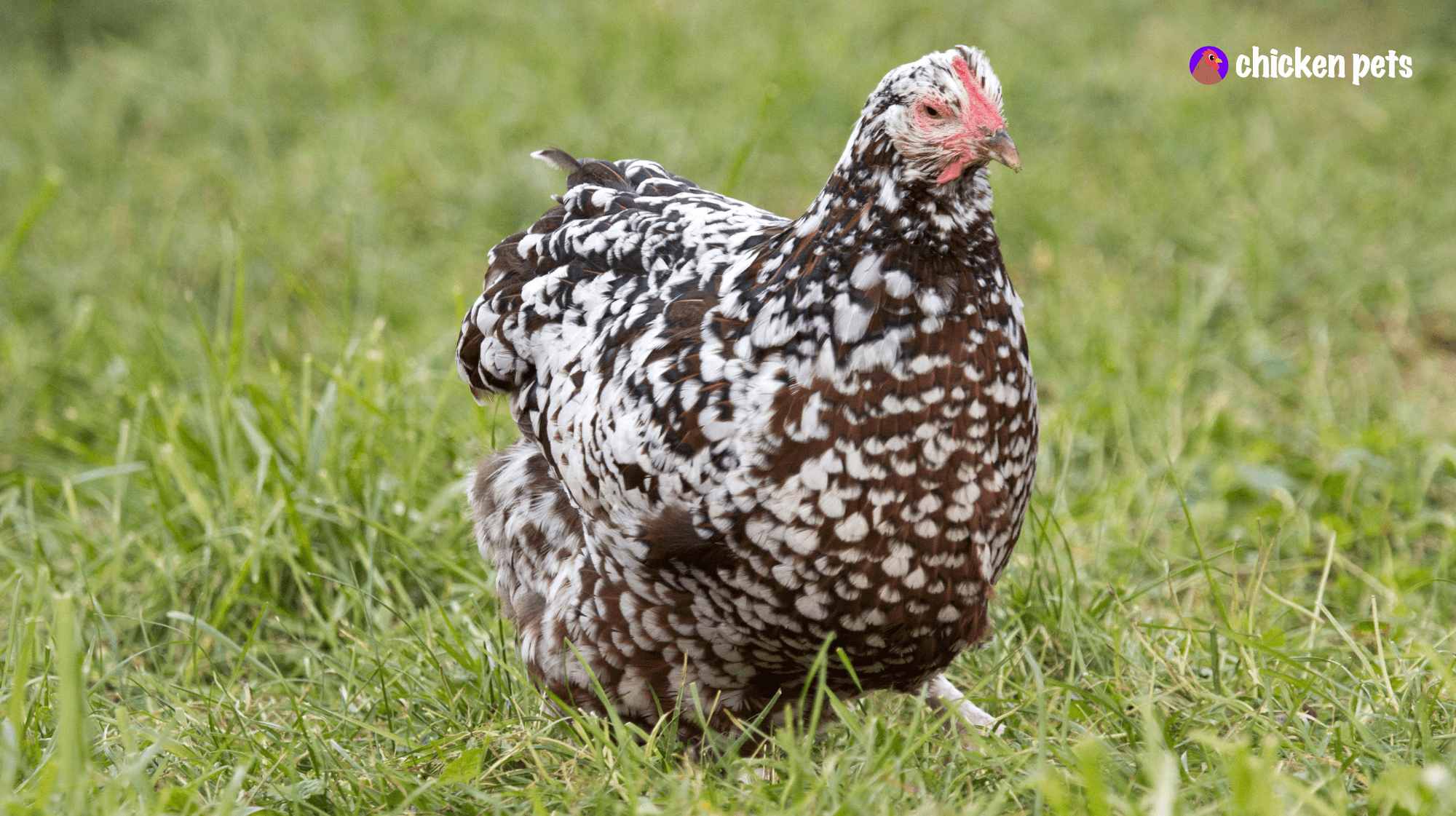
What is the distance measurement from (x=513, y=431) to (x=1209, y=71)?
4365mm

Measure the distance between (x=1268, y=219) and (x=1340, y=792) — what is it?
349cm

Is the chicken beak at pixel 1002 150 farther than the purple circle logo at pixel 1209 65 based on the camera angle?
No

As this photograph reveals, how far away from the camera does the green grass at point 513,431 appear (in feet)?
6.78

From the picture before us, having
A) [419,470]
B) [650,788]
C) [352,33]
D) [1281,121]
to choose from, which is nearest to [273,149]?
[352,33]

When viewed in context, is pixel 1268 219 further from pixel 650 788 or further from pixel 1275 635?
pixel 650 788

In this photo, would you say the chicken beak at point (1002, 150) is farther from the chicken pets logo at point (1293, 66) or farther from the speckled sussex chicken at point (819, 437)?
the chicken pets logo at point (1293, 66)

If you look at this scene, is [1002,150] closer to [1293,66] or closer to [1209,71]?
[1209,71]

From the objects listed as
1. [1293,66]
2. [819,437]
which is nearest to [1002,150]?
[819,437]

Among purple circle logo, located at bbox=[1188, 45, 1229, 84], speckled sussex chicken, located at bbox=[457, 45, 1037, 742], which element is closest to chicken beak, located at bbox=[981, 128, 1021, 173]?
speckled sussex chicken, located at bbox=[457, 45, 1037, 742]

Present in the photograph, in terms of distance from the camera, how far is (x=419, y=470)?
314cm

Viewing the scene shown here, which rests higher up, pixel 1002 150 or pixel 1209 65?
pixel 1209 65

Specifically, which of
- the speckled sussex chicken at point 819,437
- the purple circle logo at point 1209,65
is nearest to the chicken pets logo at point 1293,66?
the purple circle logo at point 1209,65

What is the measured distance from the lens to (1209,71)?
5.64m

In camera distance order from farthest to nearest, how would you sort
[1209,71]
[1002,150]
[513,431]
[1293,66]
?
[1293,66] < [1209,71] < [513,431] < [1002,150]
